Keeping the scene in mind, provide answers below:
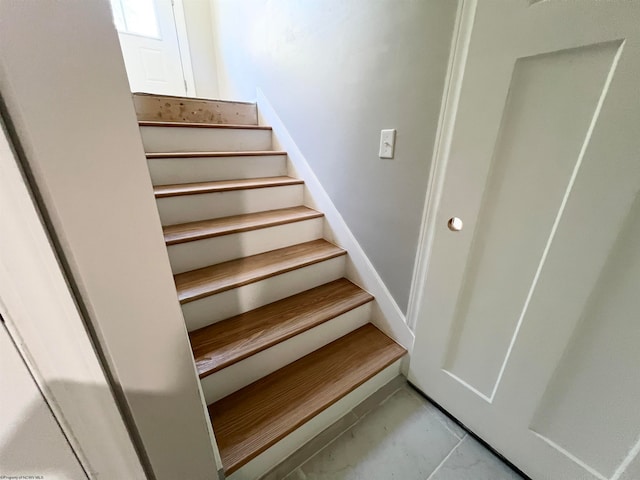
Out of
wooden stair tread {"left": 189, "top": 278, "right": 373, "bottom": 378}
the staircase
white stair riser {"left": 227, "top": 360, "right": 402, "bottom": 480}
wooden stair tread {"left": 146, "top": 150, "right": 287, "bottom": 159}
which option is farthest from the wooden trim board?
white stair riser {"left": 227, "top": 360, "right": 402, "bottom": 480}

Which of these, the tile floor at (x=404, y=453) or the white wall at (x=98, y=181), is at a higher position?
the white wall at (x=98, y=181)

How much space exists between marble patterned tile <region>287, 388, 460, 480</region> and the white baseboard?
0.29 metres

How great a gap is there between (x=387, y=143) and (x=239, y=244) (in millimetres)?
860

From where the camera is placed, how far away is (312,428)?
0.99 metres

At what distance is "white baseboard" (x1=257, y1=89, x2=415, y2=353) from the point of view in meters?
1.26

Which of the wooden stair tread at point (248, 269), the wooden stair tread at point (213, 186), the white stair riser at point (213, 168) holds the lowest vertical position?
the wooden stair tread at point (248, 269)

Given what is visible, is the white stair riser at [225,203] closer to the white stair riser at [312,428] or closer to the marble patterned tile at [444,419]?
the white stair riser at [312,428]

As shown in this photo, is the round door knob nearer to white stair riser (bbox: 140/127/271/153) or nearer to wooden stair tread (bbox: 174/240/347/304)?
wooden stair tread (bbox: 174/240/347/304)

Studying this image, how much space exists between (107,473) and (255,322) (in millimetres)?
692

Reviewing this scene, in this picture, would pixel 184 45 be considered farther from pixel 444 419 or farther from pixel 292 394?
pixel 444 419

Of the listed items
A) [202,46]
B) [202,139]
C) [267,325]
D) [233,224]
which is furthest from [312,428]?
[202,46]

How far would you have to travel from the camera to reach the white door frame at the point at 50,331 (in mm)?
298

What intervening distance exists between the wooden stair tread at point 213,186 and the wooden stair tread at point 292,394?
94 centimetres

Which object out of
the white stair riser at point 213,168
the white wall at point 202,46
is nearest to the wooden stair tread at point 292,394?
the white stair riser at point 213,168
